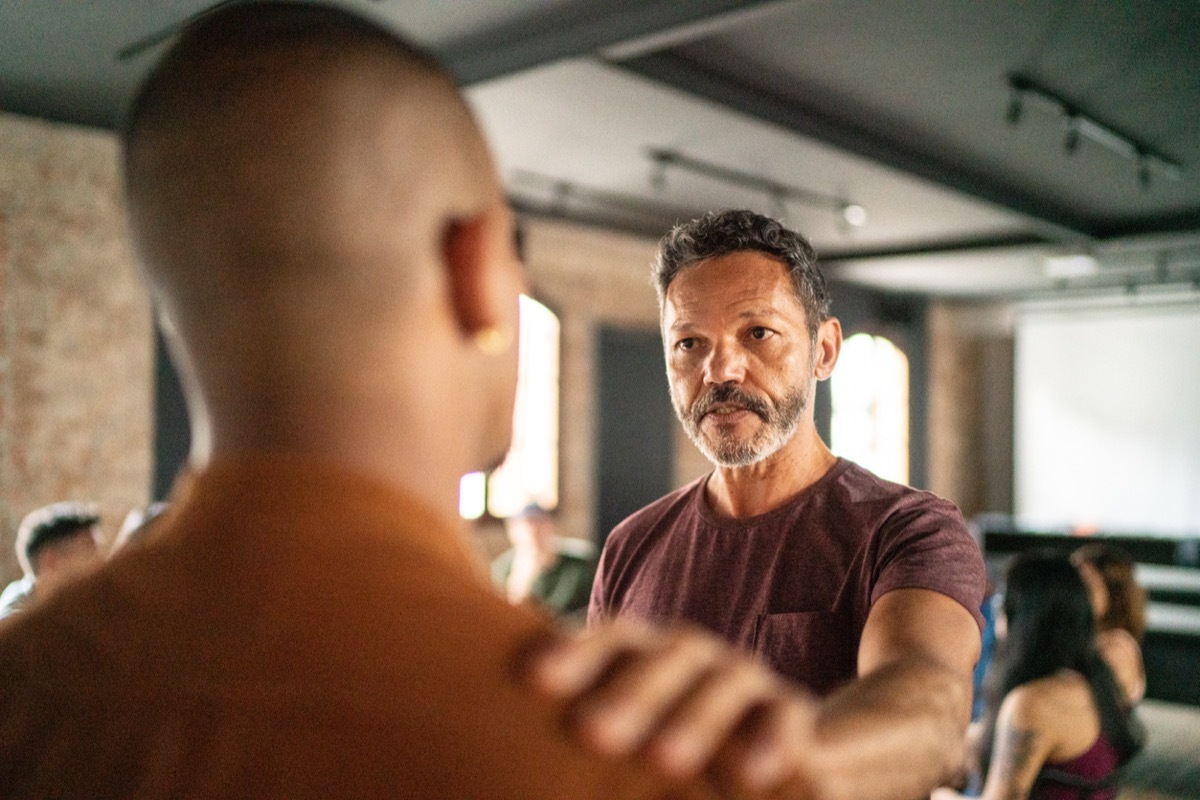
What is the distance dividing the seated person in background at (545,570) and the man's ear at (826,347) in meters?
4.21

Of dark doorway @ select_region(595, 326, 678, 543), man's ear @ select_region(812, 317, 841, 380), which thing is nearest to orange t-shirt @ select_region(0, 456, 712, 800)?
man's ear @ select_region(812, 317, 841, 380)

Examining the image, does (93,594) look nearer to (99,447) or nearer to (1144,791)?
(99,447)

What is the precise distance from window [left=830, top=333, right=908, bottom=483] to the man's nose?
936cm

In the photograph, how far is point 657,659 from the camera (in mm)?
571

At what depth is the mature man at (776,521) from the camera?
4.48 ft

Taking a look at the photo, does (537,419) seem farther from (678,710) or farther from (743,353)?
(678,710)

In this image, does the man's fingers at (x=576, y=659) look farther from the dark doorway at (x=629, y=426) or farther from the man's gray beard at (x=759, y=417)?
the dark doorway at (x=629, y=426)

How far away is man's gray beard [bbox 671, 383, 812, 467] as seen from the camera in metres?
1.71

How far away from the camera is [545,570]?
6.20m

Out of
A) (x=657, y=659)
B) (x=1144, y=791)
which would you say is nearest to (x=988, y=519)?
(x=1144, y=791)

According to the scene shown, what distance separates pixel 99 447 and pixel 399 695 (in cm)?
568

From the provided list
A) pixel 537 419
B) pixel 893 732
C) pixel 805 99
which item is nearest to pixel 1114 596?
pixel 805 99

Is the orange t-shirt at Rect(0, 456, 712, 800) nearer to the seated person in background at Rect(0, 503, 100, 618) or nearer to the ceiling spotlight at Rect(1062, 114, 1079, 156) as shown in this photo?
the seated person in background at Rect(0, 503, 100, 618)

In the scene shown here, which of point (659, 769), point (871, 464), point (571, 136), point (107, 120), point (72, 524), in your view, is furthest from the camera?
point (871, 464)
